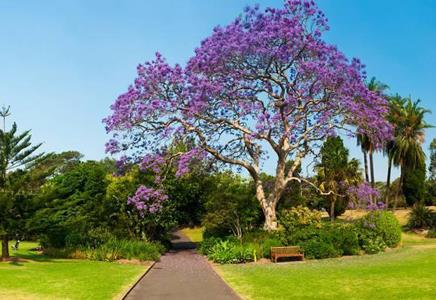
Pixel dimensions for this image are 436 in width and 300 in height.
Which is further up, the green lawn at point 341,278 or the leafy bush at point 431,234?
the leafy bush at point 431,234

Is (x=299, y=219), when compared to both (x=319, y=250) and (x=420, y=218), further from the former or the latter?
(x=420, y=218)

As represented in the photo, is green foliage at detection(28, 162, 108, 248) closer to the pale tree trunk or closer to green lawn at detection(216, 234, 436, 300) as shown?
green lawn at detection(216, 234, 436, 300)

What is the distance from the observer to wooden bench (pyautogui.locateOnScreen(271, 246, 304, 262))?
2334 centimetres

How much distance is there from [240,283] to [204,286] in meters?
Answer: 1.29

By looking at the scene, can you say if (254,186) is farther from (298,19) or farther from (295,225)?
(298,19)

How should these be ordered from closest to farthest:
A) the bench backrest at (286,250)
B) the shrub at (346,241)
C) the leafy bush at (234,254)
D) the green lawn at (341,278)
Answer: the green lawn at (341,278) < the bench backrest at (286,250) < the leafy bush at (234,254) < the shrub at (346,241)

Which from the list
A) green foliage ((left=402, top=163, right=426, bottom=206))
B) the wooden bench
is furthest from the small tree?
green foliage ((left=402, top=163, right=426, bottom=206))

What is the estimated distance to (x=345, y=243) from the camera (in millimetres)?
24938

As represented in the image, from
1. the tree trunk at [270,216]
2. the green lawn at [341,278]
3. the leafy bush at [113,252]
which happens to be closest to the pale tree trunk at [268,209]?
the tree trunk at [270,216]

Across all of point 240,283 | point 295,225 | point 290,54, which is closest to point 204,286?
point 240,283

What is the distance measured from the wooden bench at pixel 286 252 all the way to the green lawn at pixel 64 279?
6233 millimetres

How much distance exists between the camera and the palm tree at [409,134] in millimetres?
50500

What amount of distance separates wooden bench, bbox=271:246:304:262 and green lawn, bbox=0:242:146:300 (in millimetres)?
6233

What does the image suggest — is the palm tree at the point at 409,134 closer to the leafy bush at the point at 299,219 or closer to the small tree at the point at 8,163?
the leafy bush at the point at 299,219
